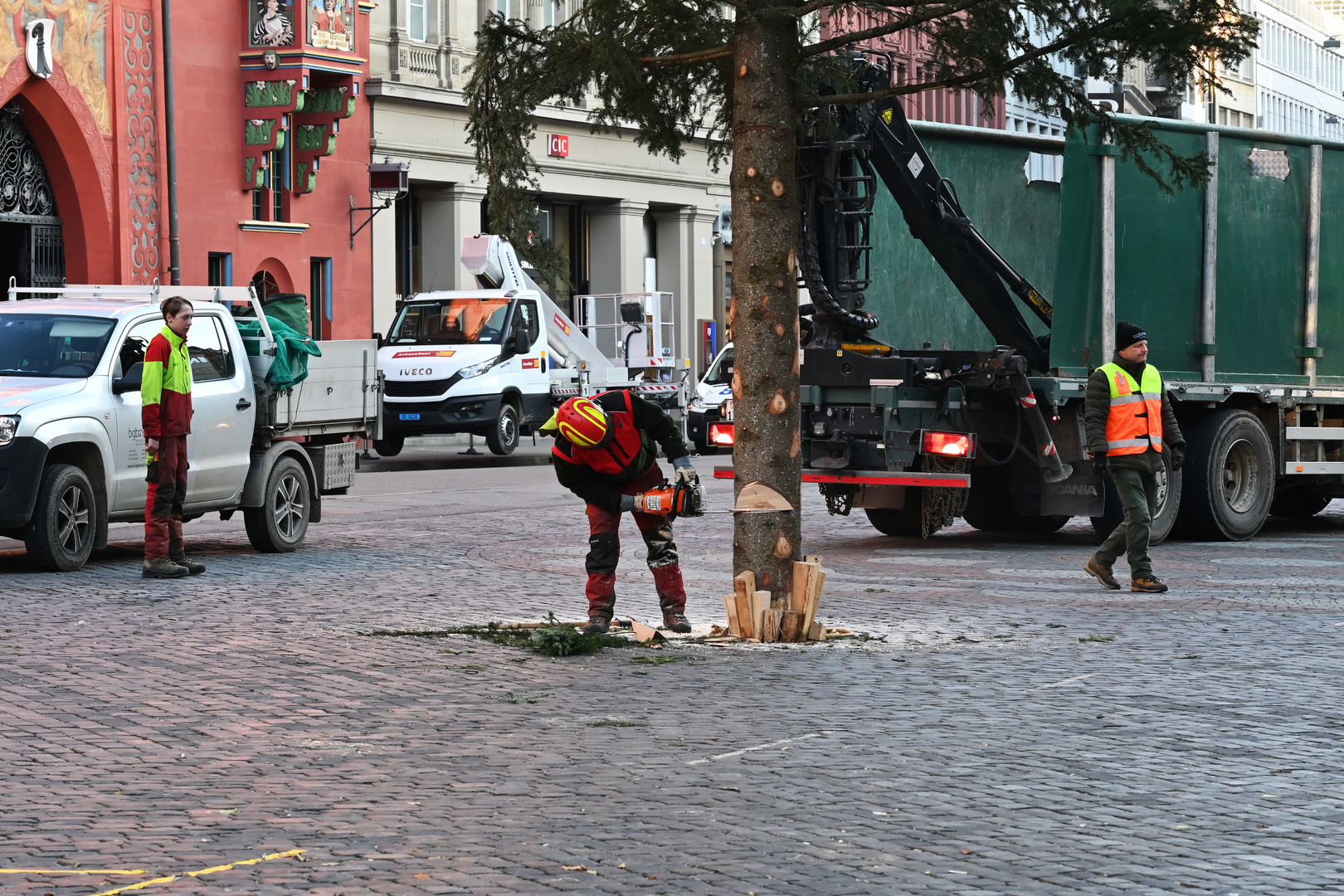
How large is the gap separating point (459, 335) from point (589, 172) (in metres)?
13.9

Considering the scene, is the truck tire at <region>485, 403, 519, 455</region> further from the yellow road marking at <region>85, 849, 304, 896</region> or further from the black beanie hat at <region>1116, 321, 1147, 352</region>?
the yellow road marking at <region>85, 849, 304, 896</region>

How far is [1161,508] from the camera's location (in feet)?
53.5

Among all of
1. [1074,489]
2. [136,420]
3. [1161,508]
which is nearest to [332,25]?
[136,420]

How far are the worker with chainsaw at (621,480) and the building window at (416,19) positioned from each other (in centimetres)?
3057

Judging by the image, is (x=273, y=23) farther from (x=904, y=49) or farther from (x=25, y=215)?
(x=904, y=49)

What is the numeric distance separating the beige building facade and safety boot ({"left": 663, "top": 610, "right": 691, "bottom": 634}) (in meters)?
24.9

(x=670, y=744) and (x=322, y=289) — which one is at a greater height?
(x=322, y=289)

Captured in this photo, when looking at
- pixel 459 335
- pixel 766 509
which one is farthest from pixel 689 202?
pixel 766 509

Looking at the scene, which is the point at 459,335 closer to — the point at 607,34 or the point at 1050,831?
the point at 607,34

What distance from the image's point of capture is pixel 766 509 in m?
10.6

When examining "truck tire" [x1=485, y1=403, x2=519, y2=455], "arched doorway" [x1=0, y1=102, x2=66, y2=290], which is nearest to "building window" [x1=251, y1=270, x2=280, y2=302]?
"arched doorway" [x1=0, y1=102, x2=66, y2=290]

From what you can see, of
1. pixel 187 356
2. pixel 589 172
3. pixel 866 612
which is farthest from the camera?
pixel 589 172

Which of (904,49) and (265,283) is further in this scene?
(265,283)

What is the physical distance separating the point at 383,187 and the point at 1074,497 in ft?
77.4
